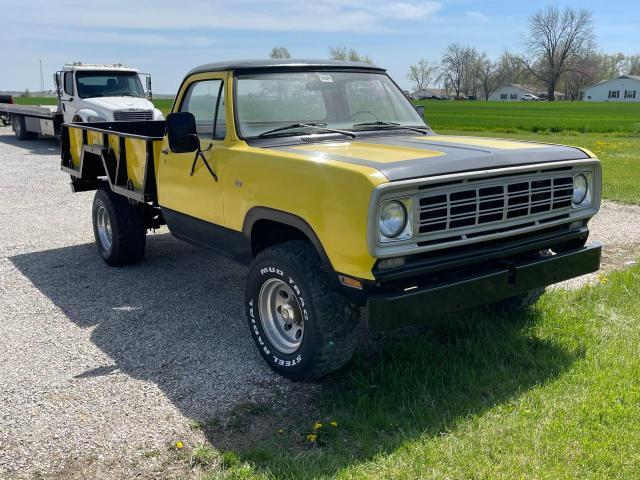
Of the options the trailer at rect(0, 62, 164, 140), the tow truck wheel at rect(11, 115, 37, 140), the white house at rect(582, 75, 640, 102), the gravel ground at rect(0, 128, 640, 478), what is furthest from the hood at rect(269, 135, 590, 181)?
the white house at rect(582, 75, 640, 102)

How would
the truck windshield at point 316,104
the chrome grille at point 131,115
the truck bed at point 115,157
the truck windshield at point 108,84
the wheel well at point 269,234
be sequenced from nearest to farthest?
the wheel well at point 269,234 → the truck windshield at point 316,104 → the truck bed at point 115,157 → the chrome grille at point 131,115 → the truck windshield at point 108,84

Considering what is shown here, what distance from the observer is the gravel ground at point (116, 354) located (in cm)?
348

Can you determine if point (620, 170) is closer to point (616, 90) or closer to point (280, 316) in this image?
point (280, 316)

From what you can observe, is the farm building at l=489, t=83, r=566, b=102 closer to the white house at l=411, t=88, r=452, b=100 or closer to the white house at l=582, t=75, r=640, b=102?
the white house at l=411, t=88, r=452, b=100

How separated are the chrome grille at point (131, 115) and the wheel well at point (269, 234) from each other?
485 inches

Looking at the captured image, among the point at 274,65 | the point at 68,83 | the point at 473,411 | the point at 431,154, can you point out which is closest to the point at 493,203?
the point at 431,154

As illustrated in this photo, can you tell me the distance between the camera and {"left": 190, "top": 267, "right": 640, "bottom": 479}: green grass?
3.18 meters

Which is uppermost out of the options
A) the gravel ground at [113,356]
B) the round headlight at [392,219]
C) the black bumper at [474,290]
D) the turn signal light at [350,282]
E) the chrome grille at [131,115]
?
the chrome grille at [131,115]

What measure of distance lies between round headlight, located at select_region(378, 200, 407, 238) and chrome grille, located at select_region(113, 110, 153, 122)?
1354cm

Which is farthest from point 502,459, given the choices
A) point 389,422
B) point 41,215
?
point 41,215

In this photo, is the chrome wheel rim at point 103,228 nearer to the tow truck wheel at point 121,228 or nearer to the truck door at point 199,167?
the tow truck wheel at point 121,228

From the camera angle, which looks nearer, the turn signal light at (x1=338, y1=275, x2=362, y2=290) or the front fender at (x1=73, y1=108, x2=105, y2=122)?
the turn signal light at (x1=338, y1=275, x2=362, y2=290)

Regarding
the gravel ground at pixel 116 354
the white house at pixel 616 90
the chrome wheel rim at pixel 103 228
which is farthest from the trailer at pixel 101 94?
the white house at pixel 616 90

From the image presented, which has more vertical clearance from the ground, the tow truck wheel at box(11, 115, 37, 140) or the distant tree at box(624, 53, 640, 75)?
the distant tree at box(624, 53, 640, 75)
